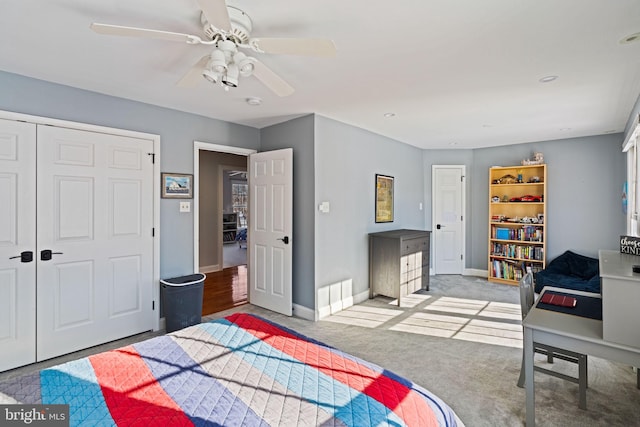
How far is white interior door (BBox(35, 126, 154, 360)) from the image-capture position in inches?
110

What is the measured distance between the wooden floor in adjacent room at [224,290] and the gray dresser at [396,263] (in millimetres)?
1896

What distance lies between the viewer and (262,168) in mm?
4180

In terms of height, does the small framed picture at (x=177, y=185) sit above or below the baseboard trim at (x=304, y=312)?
above

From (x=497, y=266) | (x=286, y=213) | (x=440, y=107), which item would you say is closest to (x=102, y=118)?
(x=286, y=213)

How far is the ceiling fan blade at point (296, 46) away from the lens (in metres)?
1.62

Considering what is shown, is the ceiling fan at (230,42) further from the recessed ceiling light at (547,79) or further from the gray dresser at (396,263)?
the gray dresser at (396,263)

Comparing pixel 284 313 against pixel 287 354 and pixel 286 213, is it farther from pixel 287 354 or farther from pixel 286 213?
pixel 287 354

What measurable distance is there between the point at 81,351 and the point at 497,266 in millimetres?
5954

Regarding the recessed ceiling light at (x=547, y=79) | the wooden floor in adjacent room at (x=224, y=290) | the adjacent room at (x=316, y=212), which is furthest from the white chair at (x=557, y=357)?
the wooden floor in adjacent room at (x=224, y=290)

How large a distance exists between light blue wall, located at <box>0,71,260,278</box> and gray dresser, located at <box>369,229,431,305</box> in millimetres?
2274

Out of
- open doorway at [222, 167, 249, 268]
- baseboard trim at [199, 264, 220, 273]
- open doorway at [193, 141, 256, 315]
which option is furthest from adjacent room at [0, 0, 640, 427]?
open doorway at [222, 167, 249, 268]

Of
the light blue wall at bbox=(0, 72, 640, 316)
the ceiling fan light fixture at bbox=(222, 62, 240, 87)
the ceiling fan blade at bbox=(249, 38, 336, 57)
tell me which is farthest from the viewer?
the light blue wall at bbox=(0, 72, 640, 316)

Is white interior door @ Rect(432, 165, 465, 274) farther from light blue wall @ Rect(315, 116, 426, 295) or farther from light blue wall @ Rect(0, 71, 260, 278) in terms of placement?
light blue wall @ Rect(0, 71, 260, 278)

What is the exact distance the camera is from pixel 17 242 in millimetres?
2658
